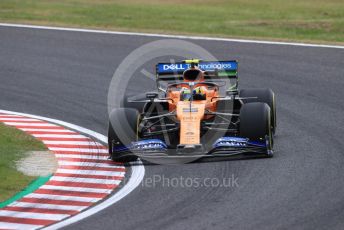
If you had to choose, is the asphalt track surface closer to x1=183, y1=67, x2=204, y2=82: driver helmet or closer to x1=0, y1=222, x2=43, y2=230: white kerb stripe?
x1=0, y1=222, x2=43, y2=230: white kerb stripe

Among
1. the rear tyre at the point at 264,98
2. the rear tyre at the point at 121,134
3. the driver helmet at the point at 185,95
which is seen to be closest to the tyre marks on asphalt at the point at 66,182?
the rear tyre at the point at 121,134

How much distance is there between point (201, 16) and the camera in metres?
31.2

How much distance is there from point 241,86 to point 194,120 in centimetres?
687

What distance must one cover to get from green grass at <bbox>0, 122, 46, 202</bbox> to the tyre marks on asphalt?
0.78 ft

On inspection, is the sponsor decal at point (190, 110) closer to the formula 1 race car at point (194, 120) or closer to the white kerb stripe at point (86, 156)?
the formula 1 race car at point (194, 120)

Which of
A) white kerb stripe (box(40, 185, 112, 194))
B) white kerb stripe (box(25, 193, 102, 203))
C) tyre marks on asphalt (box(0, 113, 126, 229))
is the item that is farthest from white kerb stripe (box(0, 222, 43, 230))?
white kerb stripe (box(40, 185, 112, 194))

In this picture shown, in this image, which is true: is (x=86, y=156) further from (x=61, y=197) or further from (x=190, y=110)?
(x=61, y=197)

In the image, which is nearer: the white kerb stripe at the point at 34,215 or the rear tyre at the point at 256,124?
the white kerb stripe at the point at 34,215

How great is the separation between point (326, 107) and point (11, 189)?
7.96 m

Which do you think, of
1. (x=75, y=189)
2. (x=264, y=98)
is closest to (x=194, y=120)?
(x=264, y=98)

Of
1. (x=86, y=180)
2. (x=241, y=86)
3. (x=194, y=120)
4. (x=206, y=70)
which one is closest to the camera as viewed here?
(x=86, y=180)

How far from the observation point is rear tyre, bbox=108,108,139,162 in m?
14.3

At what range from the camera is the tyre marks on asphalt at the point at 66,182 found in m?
11.4

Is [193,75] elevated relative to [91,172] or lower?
elevated
